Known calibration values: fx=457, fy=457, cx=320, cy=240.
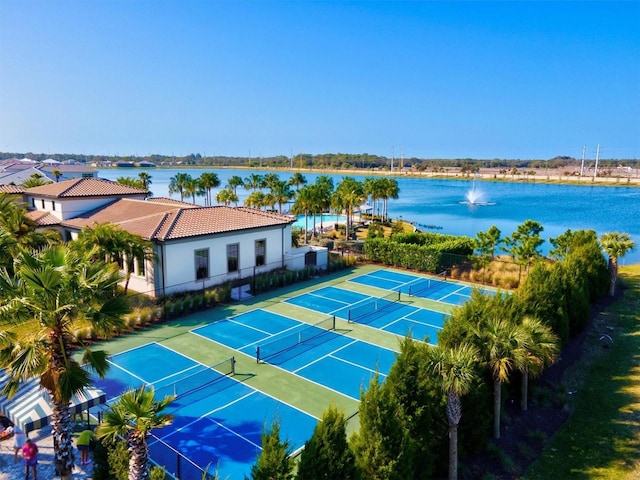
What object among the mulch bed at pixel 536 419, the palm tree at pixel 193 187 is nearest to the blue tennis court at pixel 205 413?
the mulch bed at pixel 536 419

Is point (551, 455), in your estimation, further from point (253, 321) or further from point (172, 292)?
point (172, 292)

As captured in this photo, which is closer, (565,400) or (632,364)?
(565,400)

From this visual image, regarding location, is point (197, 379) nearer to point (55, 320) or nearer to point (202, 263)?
point (55, 320)

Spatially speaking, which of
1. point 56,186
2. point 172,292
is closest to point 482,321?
point 172,292

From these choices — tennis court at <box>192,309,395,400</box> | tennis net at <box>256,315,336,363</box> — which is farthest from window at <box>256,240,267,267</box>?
tennis net at <box>256,315,336,363</box>

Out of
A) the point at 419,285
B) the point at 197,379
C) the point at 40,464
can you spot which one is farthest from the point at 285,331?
the point at 419,285
